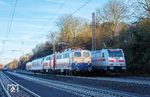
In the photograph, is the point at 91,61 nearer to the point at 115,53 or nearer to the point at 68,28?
the point at 115,53

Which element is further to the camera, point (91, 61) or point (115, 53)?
point (91, 61)

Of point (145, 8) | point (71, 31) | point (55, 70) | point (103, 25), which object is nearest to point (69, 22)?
point (71, 31)

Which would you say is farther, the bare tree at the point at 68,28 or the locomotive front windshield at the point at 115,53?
the bare tree at the point at 68,28

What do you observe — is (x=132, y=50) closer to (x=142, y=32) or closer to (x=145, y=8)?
(x=142, y=32)

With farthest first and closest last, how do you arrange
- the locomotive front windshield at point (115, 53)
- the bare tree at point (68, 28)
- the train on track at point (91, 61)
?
the bare tree at point (68, 28) → the locomotive front windshield at point (115, 53) → the train on track at point (91, 61)

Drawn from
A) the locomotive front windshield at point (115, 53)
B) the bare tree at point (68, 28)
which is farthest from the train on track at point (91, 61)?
the bare tree at point (68, 28)

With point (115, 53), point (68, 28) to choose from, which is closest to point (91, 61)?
point (115, 53)

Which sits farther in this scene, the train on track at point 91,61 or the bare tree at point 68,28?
the bare tree at point 68,28

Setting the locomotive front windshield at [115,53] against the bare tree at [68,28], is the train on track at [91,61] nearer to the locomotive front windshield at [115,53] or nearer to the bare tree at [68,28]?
the locomotive front windshield at [115,53]

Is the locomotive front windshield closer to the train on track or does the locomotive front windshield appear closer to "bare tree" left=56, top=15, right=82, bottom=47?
the train on track

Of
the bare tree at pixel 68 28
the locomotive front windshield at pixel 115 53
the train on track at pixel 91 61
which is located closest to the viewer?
the train on track at pixel 91 61

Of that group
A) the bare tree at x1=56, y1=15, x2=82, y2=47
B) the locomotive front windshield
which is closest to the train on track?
the locomotive front windshield

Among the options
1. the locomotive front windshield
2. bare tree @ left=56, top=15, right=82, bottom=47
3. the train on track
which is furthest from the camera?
bare tree @ left=56, top=15, right=82, bottom=47

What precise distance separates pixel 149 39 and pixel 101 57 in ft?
18.2
